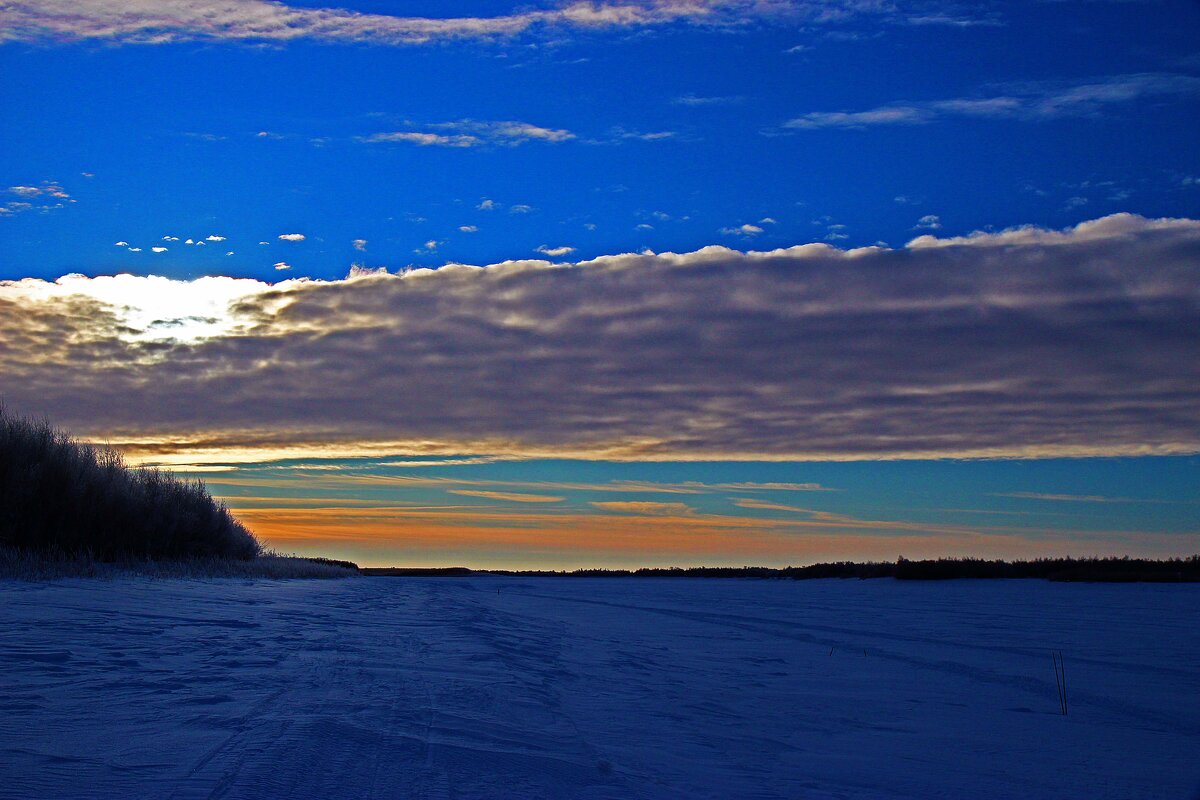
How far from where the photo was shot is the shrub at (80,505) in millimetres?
14141

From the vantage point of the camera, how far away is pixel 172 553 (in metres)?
19.2

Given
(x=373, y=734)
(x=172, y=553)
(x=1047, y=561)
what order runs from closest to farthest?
(x=373, y=734) < (x=172, y=553) < (x=1047, y=561)

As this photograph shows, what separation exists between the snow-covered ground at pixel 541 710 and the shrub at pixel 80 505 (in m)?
6.64

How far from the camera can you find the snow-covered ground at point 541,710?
9.89ft

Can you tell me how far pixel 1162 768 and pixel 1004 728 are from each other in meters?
0.87

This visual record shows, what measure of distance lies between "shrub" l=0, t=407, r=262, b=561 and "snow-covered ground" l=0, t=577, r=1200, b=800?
6.64 metres

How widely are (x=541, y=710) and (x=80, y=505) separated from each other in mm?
14024

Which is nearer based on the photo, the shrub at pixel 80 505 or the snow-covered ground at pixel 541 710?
the snow-covered ground at pixel 541 710

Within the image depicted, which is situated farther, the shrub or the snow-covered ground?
the shrub

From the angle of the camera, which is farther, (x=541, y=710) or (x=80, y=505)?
(x=80, y=505)

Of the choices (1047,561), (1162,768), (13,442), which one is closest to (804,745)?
(1162,768)

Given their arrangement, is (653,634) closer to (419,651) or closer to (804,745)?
(419,651)

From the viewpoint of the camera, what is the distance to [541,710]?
4.45m

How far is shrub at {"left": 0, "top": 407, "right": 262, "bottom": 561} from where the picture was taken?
14.1 meters
